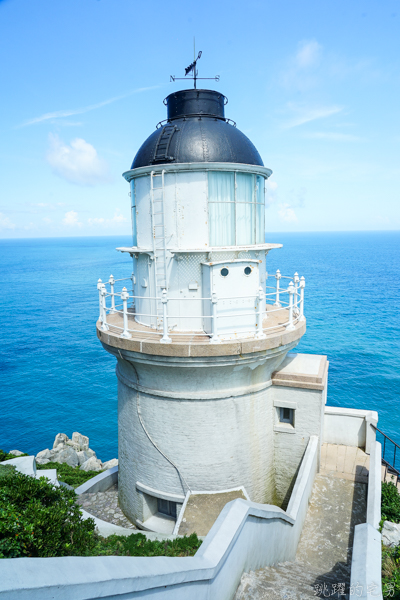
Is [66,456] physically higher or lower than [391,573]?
lower

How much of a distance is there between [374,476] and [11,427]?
28.2m

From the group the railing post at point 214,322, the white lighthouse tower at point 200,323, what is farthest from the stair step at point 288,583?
the railing post at point 214,322

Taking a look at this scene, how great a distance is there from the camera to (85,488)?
13.9m

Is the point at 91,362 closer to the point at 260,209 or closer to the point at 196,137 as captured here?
the point at 260,209

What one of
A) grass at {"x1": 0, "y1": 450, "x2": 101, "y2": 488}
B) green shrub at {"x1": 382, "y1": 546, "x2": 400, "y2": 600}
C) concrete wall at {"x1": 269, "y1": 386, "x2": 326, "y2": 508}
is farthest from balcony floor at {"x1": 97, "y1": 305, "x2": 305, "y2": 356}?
grass at {"x1": 0, "y1": 450, "x2": 101, "y2": 488}

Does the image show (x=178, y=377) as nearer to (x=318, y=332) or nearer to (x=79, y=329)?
(x=318, y=332)

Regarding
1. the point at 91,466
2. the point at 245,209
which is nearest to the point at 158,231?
the point at 245,209

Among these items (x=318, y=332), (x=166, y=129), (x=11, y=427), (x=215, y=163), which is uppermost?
(x=166, y=129)

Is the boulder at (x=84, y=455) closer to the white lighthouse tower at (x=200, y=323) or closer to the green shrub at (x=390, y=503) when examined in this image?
the white lighthouse tower at (x=200, y=323)

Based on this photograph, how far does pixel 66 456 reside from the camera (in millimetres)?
24562

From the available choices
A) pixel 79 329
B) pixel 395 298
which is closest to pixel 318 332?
pixel 395 298

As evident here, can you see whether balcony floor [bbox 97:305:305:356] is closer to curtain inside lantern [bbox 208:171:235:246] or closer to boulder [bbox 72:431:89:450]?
curtain inside lantern [bbox 208:171:235:246]

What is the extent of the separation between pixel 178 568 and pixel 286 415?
289 inches

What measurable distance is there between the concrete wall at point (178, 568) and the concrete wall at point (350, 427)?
4.56 meters
